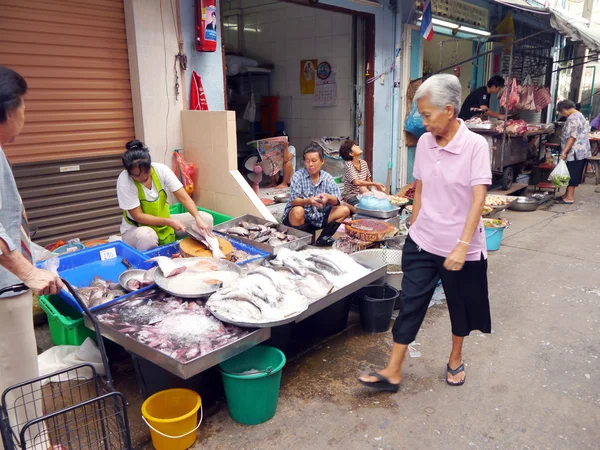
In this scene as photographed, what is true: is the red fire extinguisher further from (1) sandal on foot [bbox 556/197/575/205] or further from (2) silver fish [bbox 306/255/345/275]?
(1) sandal on foot [bbox 556/197/575/205]

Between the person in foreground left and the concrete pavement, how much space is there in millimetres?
1136

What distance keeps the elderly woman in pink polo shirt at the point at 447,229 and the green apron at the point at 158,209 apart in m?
2.44

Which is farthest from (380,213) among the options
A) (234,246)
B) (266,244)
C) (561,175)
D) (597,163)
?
(597,163)

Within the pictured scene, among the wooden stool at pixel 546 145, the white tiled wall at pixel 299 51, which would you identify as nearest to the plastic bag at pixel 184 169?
the white tiled wall at pixel 299 51

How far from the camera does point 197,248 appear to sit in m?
4.37

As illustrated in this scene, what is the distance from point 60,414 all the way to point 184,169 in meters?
3.60

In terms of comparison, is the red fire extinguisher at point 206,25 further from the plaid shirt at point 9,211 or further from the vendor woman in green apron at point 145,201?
the plaid shirt at point 9,211

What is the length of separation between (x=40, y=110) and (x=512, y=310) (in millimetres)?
5057

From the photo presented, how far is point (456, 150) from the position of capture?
9.70 ft

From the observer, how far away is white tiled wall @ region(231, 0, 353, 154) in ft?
29.1

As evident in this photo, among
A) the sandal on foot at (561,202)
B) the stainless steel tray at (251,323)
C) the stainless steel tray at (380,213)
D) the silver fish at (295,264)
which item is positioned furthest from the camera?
the sandal on foot at (561,202)

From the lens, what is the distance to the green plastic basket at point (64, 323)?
3.53 meters

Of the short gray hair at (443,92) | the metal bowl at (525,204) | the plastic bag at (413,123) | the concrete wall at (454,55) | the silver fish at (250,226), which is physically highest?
the concrete wall at (454,55)

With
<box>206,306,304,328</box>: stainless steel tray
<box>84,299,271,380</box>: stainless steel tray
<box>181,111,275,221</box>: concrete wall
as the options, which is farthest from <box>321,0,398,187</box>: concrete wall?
<box>84,299,271,380</box>: stainless steel tray
